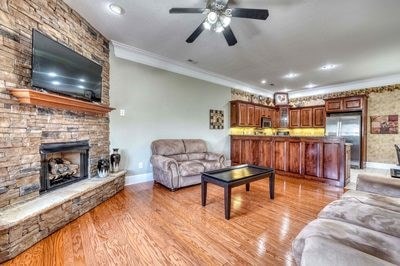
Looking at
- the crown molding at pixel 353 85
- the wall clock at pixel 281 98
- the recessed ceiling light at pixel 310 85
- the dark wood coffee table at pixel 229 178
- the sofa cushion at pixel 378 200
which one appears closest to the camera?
the sofa cushion at pixel 378 200

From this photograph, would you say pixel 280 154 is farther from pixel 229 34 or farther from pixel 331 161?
pixel 229 34

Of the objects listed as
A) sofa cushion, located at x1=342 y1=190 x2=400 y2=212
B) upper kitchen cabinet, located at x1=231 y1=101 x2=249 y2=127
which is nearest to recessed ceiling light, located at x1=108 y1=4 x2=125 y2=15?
sofa cushion, located at x1=342 y1=190 x2=400 y2=212

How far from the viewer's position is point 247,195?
3.44m

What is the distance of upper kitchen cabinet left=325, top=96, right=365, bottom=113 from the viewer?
6066 millimetres

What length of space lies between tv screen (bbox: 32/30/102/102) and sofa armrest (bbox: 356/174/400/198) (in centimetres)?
388

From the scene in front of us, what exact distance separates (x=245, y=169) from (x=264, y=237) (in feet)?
4.62

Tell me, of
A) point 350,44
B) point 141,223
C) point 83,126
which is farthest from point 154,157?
point 350,44

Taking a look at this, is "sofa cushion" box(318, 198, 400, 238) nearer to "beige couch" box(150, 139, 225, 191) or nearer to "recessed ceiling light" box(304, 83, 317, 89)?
"beige couch" box(150, 139, 225, 191)

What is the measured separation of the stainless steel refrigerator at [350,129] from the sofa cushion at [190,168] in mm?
5189

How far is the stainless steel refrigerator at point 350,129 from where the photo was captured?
6.01 metres

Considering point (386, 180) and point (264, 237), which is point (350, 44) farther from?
point (264, 237)

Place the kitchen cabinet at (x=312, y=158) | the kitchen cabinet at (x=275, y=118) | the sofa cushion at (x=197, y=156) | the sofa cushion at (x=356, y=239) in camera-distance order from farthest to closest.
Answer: the kitchen cabinet at (x=275, y=118), the sofa cushion at (x=197, y=156), the kitchen cabinet at (x=312, y=158), the sofa cushion at (x=356, y=239)

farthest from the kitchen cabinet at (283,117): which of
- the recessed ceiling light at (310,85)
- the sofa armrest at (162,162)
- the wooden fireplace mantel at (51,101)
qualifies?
the wooden fireplace mantel at (51,101)

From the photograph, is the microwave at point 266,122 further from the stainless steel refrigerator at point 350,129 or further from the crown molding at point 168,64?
Result: the stainless steel refrigerator at point 350,129
